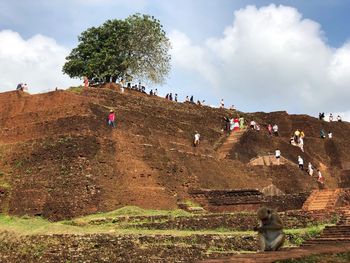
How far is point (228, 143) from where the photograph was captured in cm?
2797

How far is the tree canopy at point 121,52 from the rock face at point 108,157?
8.02 meters

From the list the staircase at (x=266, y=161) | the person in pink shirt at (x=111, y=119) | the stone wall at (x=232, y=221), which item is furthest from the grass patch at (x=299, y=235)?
the staircase at (x=266, y=161)

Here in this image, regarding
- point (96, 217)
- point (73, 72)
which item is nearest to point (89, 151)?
point (96, 217)

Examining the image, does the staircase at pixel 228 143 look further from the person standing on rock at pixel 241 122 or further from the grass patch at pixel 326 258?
the grass patch at pixel 326 258

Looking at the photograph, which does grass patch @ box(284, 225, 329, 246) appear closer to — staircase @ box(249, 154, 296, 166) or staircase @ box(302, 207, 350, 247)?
staircase @ box(302, 207, 350, 247)

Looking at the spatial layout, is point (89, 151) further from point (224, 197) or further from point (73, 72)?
point (73, 72)

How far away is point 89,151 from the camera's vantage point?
19.9m

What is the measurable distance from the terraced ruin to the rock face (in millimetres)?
47

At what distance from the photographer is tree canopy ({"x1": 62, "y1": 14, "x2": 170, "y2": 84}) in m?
35.8

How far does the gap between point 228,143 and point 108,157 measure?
9.23 m

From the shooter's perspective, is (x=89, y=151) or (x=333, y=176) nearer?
(x=89, y=151)

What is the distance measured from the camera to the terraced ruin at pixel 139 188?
14.6 metres

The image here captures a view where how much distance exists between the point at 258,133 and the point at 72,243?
16730 millimetres

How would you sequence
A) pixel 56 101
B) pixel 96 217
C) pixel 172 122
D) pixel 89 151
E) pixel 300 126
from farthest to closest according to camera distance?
pixel 300 126
pixel 172 122
pixel 56 101
pixel 89 151
pixel 96 217
